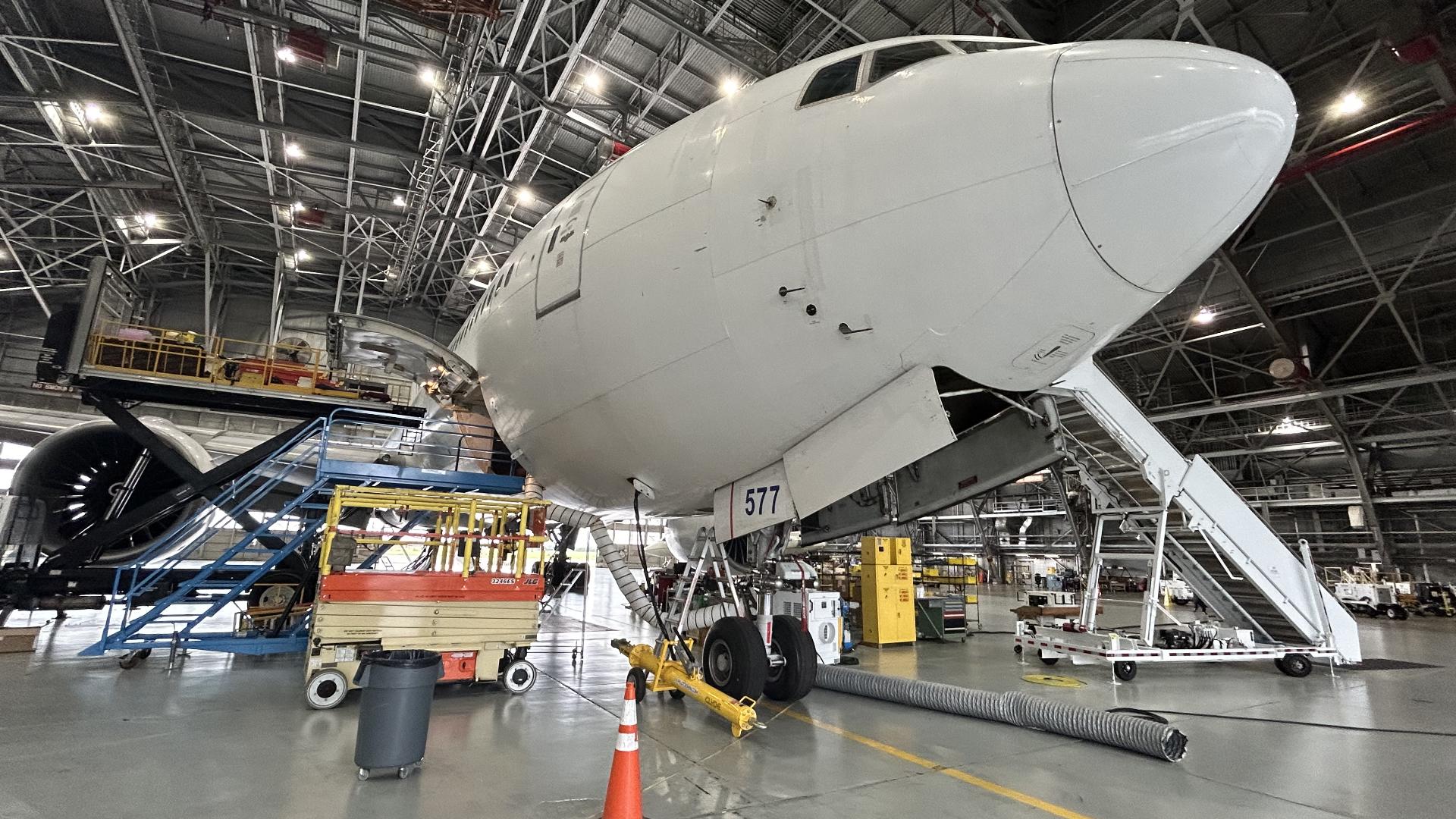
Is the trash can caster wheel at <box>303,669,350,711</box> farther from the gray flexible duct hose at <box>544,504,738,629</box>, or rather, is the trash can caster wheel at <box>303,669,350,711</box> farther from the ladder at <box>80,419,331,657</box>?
the gray flexible duct hose at <box>544,504,738,629</box>

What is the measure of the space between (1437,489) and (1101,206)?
32634 mm

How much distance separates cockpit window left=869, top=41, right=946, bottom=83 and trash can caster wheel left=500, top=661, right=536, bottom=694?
6.46 m

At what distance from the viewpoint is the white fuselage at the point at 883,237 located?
11.0 feet

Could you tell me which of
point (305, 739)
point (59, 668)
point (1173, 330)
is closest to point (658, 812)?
point (305, 739)

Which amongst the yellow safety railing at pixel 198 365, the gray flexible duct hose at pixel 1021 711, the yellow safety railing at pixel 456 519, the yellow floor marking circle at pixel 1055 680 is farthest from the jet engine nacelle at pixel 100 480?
the yellow floor marking circle at pixel 1055 680

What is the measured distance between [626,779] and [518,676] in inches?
169

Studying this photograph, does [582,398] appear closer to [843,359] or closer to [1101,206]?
[843,359]

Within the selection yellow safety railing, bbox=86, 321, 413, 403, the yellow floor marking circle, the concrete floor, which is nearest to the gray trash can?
the concrete floor

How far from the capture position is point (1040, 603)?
1589 cm

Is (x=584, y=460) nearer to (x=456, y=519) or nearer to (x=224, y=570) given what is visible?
(x=456, y=519)

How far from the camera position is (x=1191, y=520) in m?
9.18

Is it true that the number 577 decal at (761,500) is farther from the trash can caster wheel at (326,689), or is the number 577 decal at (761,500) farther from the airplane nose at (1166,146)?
the trash can caster wheel at (326,689)

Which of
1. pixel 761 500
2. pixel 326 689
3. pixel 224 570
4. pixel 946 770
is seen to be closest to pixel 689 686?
pixel 761 500

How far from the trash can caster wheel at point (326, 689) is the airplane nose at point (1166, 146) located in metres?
7.20
